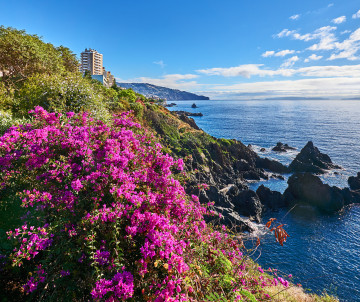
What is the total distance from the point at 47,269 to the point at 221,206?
28935mm

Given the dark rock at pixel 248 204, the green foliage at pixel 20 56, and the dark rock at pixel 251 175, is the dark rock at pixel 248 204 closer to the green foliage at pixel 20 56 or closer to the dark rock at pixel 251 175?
the dark rock at pixel 251 175

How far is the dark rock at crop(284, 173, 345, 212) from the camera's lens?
113 ft

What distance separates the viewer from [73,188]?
446cm

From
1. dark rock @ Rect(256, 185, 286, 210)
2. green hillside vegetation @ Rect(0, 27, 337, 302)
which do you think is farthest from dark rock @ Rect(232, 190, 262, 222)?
green hillside vegetation @ Rect(0, 27, 337, 302)

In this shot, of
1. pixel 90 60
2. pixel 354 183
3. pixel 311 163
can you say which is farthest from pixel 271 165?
pixel 90 60

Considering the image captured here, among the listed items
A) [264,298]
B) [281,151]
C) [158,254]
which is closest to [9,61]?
[158,254]

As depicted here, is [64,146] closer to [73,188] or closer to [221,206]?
[73,188]

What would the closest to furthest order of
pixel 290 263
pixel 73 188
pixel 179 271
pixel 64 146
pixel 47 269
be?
pixel 179 271 < pixel 47 269 < pixel 73 188 < pixel 64 146 < pixel 290 263

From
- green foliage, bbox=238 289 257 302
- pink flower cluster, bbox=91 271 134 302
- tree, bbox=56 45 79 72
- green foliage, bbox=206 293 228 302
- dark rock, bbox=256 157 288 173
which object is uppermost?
tree, bbox=56 45 79 72

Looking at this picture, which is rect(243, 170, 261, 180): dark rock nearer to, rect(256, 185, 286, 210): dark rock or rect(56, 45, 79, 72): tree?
Answer: rect(256, 185, 286, 210): dark rock

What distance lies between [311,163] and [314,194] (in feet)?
58.9

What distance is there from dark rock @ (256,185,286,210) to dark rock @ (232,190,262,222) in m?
2.21

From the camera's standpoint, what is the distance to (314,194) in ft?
118

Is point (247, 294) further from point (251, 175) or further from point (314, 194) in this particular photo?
point (251, 175)
